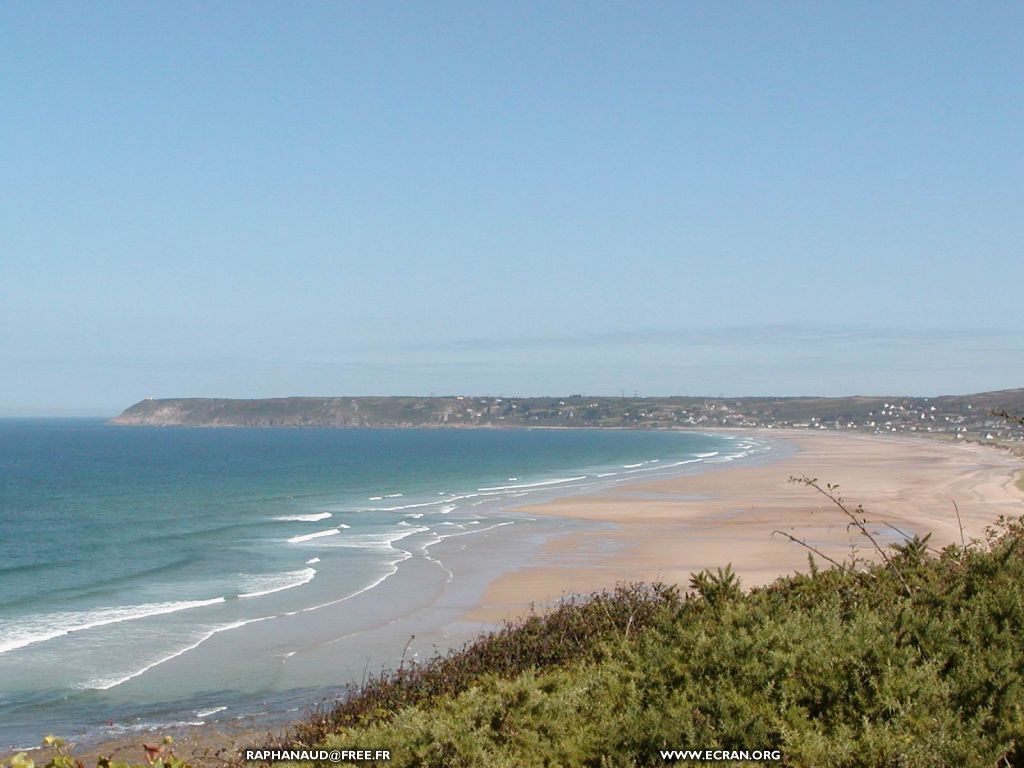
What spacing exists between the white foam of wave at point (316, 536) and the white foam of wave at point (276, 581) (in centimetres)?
700

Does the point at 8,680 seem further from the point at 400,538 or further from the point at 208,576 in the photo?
the point at 400,538

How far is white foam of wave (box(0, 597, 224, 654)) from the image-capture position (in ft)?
66.6

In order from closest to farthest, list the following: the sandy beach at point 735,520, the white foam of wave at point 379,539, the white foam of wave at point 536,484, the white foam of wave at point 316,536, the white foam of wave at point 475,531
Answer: the sandy beach at point 735,520 → the white foam of wave at point 379,539 → the white foam of wave at point 316,536 → the white foam of wave at point 475,531 → the white foam of wave at point 536,484

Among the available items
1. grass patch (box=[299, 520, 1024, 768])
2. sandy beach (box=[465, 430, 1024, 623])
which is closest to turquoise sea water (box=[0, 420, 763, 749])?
sandy beach (box=[465, 430, 1024, 623])

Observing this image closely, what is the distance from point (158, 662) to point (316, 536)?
62.8 feet

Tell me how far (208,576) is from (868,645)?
79.7ft

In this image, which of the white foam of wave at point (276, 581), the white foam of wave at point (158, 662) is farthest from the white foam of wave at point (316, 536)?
the white foam of wave at point (158, 662)

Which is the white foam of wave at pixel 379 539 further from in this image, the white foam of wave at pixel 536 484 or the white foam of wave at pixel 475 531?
the white foam of wave at pixel 536 484

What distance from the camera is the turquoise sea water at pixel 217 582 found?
16.2 metres

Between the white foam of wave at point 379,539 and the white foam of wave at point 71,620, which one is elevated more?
the white foam of wave at point 71,620

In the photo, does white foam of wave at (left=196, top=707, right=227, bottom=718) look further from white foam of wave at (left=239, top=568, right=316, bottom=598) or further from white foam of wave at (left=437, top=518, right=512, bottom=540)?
white foam of wave at (left=437, top=518, right=512, bottom=540)

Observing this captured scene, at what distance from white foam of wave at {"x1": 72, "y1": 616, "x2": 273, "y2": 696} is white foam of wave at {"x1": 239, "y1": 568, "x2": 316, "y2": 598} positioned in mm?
3603

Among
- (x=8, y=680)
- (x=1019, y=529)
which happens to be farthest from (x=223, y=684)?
(x=1019, y=529)

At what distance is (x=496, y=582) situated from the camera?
1051 inches
